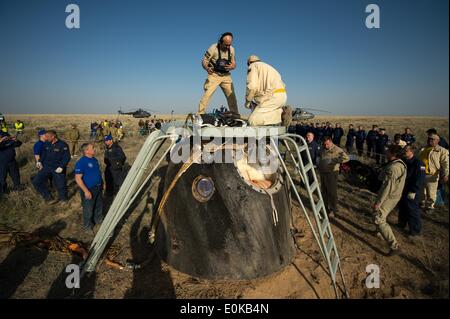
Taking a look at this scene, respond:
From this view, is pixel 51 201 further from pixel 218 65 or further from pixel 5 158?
pixel 218 65

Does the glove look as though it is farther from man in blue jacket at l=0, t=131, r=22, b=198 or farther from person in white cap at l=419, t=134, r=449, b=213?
man in blue jacket at l=0, t=131, r=22, b=198

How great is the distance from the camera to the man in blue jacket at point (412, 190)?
6.41 m

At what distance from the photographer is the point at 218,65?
6.00 meters

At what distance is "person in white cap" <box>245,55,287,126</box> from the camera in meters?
5.13

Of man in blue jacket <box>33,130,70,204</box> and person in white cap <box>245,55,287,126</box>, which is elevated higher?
person in white cap <box>245,55,287,126</box>

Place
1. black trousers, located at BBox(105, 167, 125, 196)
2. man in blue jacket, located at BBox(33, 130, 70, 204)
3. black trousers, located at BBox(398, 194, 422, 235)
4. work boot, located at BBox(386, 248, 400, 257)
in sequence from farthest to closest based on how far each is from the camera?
black trousers, located at BBox(105, 167, 125, 196) < man in blue jacket, located at BBox(33, 130, 70, 204) < black trousers, located at BBox(398, 194, 422, 235) < work boot, located at BBox(386, 248, 400, 257)

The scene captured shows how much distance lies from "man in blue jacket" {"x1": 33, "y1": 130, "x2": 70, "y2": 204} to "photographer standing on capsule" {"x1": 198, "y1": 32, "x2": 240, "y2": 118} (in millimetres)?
5230

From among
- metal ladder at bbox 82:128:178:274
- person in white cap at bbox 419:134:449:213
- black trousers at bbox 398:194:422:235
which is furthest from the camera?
person in white cap at bbox 419:134:449:213

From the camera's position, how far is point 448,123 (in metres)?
2.67

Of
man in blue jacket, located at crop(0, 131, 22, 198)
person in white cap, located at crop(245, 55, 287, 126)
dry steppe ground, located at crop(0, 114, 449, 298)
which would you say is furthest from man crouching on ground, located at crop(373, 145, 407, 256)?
man in blue jacket, located at crop(0, 131, 22, 198)

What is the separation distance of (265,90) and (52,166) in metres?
7.20

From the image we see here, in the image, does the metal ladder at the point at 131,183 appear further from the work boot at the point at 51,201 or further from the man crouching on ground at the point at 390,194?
the man crouching on ground at the point at 390,194
